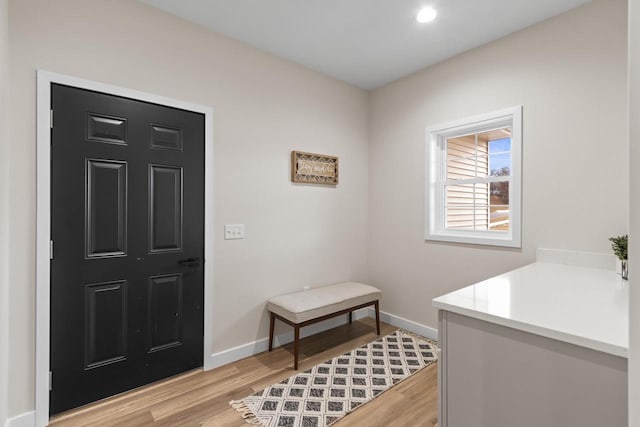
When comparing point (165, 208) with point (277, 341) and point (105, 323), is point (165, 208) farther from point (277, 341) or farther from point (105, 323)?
point (277, 341)

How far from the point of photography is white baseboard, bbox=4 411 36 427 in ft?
5.56

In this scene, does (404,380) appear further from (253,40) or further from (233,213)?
(253,40)

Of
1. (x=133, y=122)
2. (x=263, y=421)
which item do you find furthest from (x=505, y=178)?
(x=133, y=122)

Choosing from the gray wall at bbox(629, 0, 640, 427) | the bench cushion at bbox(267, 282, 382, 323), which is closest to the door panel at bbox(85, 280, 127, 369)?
the bench cushion at bbox(267, 282, 382, 323)

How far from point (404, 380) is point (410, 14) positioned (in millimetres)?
2654

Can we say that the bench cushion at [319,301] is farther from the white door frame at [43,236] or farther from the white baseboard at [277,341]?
the white door frame at [43,236]

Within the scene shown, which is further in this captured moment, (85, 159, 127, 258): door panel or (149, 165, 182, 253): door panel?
(149, 165, 182, 253): door panel

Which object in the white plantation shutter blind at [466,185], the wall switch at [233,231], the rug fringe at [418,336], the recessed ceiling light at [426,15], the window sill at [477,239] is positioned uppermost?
the recessed ceiling light at [426,15]

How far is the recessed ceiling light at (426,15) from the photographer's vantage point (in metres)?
2.15

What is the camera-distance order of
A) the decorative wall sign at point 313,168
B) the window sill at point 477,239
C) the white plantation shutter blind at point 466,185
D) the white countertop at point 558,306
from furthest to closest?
the decorative wall sign at point 313,168
the white plantation shutter blind at point 466,185
the window sill at point 477,239
the white countertop at point 558,306

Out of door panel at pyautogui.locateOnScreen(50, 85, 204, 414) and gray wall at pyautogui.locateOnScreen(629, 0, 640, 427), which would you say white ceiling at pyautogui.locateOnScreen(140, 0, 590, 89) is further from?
gray wall at pyautogui.locateOnScreen(629, 0, 640, 427)

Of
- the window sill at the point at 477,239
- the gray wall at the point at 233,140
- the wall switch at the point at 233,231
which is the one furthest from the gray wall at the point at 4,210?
the window sill at the point at 477,239

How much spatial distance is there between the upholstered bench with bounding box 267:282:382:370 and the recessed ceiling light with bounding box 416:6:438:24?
230 centimetres

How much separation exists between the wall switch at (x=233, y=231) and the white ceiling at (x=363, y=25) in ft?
5.08
